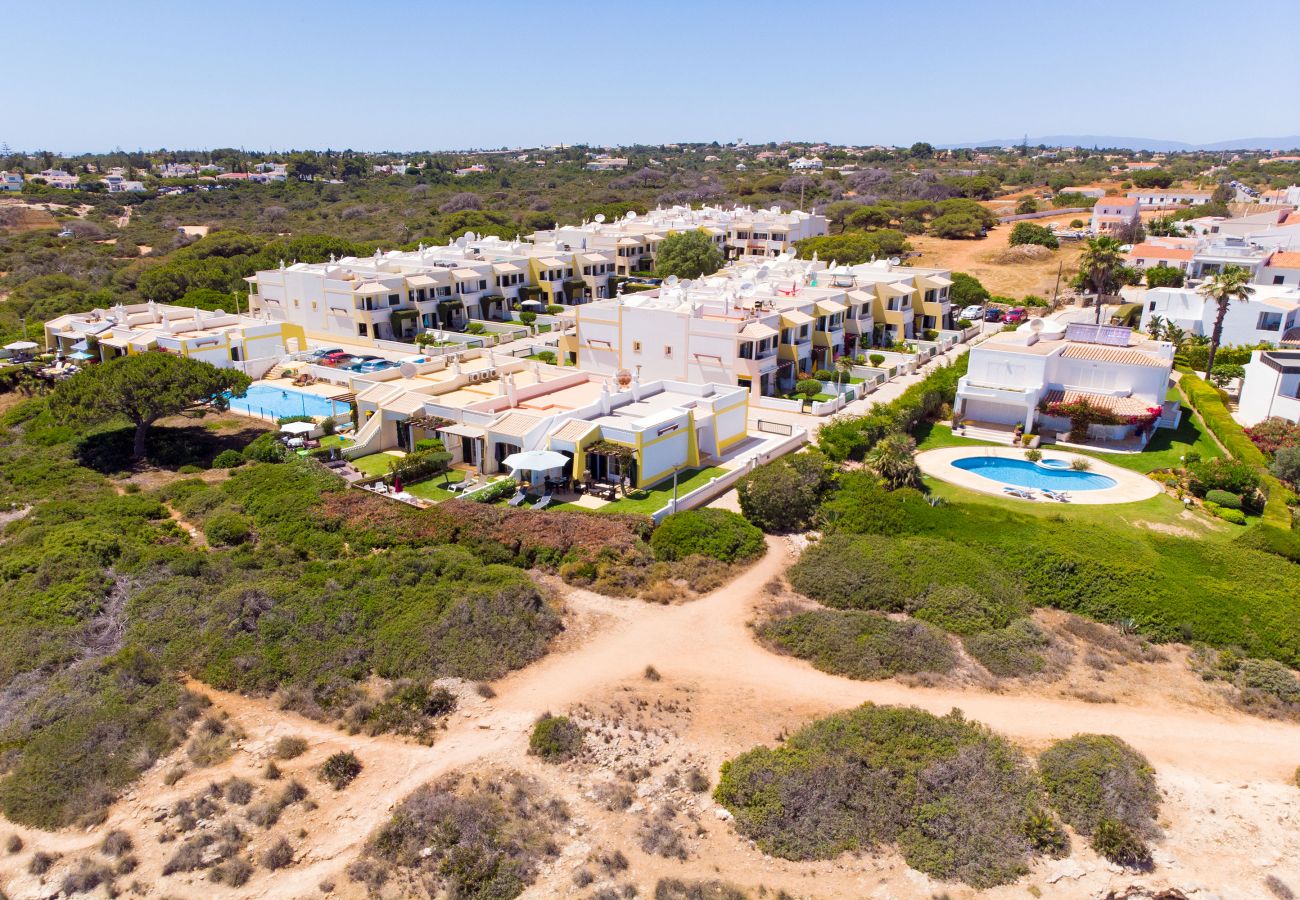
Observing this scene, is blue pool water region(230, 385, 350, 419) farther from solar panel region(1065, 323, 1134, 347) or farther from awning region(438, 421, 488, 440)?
solar panel region(1065, 323, 1134, 347)

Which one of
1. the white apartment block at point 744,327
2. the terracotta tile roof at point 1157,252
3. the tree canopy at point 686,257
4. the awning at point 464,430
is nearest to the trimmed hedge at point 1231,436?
the white apartment block at point 744,327

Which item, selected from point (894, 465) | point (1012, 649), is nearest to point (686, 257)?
point (894, 465)

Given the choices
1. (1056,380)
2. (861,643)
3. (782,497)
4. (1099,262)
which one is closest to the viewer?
(861,643)

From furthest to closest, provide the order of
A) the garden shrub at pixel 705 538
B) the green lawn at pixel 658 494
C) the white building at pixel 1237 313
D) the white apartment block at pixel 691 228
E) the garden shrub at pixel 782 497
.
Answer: the white apartment block at pixel 691 228
the white building at pixel 1237 313
the green lawn at pixel 658 494
the garden shrub at pixel 782 497
the garden shrub at pixel 705 538

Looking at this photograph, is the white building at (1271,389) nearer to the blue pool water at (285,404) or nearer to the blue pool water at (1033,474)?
the blue pool water at (1033,474)

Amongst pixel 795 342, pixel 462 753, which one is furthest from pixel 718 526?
pixel 795 342

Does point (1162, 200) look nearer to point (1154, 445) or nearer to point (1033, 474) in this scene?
point (1154, 445)
